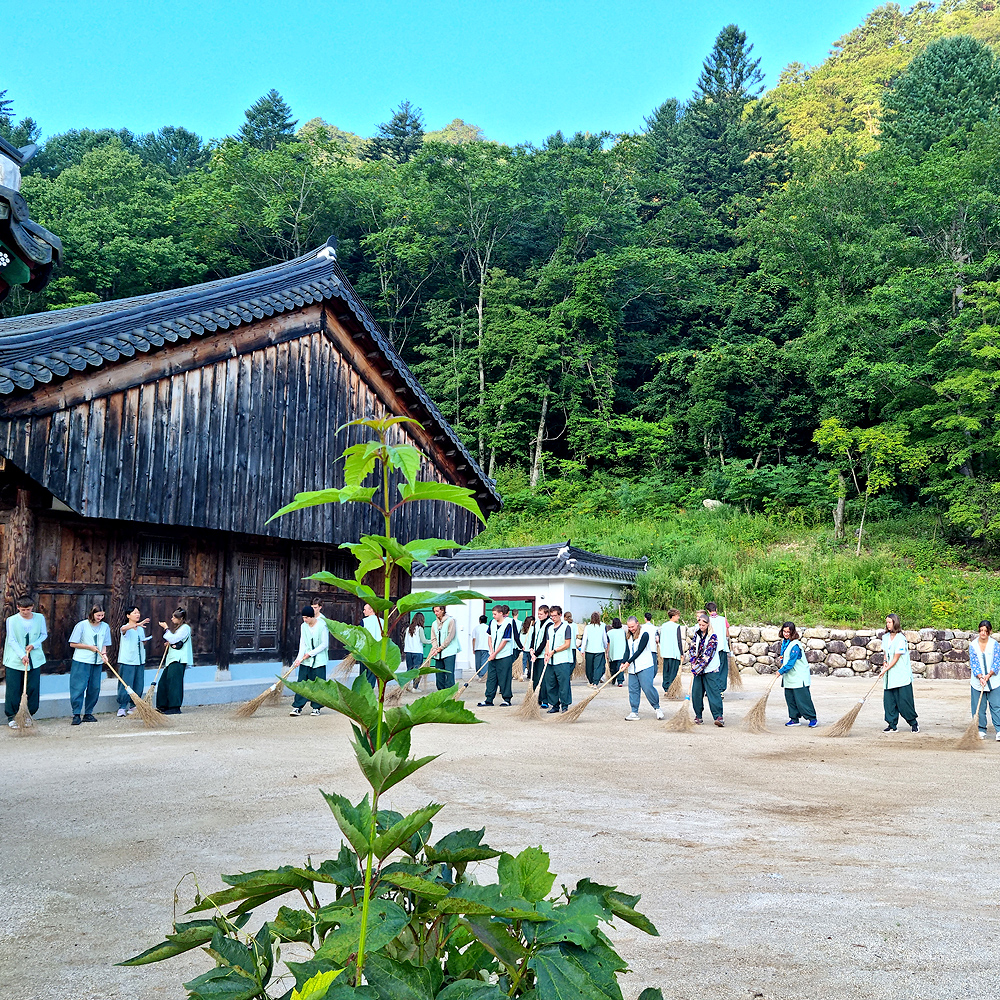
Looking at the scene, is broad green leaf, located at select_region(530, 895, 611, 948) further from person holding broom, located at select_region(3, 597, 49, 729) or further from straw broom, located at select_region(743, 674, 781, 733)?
straw broom, located at select_region(743, 674, 781, 733)

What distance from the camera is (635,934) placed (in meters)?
4.10

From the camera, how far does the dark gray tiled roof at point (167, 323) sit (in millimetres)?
10461

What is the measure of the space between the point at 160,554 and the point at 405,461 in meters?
12.9

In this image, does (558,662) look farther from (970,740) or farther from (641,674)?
(970,740)

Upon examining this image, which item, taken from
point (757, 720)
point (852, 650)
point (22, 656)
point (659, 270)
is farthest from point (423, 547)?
point (659, 270)

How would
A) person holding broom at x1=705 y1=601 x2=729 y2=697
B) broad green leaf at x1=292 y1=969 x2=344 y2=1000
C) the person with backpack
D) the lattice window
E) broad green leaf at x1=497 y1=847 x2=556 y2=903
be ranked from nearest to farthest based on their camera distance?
broad green leaf at x1=292 y1=969 x2=344 y2=1000, broad green leaf at x1=497 y1=847 x2=556 y2=903, person holding broom at x1=705 y1=601 x2=729 y2=697, the lattice window, the person with backpack

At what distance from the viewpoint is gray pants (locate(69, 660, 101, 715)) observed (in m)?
11.2

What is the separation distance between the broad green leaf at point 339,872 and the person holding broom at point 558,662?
11.6 meters

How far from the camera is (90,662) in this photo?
439 inches

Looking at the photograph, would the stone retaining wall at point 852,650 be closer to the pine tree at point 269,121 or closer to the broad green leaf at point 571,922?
the broad green leaf at point 571,922

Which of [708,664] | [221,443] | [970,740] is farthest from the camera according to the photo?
[221,443]

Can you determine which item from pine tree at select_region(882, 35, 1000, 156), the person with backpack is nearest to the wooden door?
the person with backpack

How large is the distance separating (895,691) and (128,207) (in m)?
34.0

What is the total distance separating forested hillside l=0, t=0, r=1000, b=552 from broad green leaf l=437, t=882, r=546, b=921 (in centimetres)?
2830
